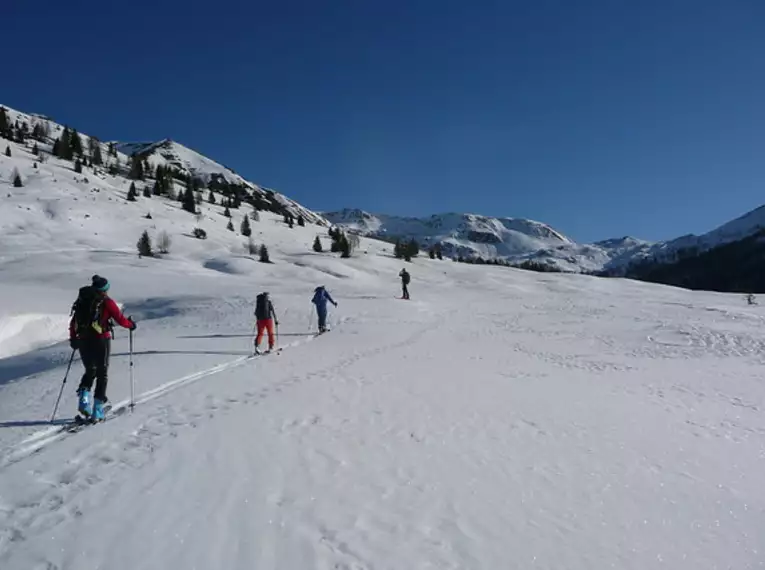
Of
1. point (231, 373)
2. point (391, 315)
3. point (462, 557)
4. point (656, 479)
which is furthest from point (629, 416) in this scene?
point (391, 315)

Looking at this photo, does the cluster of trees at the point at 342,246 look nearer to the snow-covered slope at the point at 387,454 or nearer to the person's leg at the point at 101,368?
the snow-covered slope at the point at 387,454

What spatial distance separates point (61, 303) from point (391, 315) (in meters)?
17.7

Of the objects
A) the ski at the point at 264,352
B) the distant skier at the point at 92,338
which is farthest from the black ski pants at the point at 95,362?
the ski at the point at 264,352

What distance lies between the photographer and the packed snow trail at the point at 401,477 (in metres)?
4.91

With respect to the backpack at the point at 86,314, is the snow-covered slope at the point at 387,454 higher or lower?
lower

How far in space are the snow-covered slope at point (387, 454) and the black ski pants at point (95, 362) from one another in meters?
0.72

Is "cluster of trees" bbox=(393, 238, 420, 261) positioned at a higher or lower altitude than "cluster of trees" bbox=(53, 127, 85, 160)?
lower

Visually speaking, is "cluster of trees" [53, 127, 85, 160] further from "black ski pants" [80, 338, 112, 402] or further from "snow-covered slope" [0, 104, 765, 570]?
"black ski pants" [80, 338, 112, 402]

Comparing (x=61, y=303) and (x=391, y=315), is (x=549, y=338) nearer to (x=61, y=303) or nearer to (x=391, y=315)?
(x=391, y=315)

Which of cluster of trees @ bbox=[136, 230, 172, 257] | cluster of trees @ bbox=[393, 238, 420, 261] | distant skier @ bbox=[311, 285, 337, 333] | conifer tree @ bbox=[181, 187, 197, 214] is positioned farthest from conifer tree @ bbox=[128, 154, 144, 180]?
distant skier @ bbox=[311, 285, 337, 333]

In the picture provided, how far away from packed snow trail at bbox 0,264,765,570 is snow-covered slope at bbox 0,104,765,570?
0.03 meters

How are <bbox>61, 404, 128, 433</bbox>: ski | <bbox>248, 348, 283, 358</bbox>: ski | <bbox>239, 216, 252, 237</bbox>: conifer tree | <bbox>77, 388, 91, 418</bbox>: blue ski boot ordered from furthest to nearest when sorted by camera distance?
<bbox>239, 216, 252, 237</bbox>: conifer tree → <bbox>248, 348, 283, 358</bbox>: ski → <bbox>77, 388, 91, 418</bbox>: blue ski boot → <bbox>61, 404, 128, 433</bbox>: ski

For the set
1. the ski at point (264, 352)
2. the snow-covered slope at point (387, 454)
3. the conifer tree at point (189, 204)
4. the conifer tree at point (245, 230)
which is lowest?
the ski at point (264, 352)

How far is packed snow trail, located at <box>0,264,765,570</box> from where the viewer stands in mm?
4910
